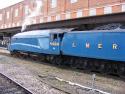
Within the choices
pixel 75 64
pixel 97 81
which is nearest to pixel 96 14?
pixel 75 64

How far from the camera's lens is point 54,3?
36031 mm

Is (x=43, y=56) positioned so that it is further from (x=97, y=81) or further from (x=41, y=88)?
(x=41, y=88)

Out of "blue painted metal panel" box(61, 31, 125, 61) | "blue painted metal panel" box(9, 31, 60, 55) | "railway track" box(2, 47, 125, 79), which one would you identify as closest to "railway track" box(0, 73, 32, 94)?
"blue painted metal panel" box(61, 31, 125, 61)

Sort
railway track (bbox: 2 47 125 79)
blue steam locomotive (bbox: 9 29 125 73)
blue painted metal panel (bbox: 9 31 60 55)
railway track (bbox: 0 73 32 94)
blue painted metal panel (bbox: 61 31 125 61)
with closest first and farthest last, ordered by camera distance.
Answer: railway track (bbox: 0 73 32 94) → blue painted metal panel (bbox: 61 31 125 61) → blue steam locomotive (bbox: 9 29 125 73) → railway track (bbox: 2 47 125 79) → blue painted metal panel (bbox: 9 31 60 55)

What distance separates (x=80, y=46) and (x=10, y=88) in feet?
28.5

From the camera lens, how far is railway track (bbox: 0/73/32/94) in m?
12.6

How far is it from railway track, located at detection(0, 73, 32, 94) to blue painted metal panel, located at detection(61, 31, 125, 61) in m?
5.90

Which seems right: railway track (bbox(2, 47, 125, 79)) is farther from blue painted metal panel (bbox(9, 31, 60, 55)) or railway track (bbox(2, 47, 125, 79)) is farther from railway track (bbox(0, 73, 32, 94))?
railway track (bbox(0, 73, 32, 94))

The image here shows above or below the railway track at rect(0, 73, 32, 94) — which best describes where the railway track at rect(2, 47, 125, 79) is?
above

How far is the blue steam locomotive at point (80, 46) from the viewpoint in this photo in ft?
59.0

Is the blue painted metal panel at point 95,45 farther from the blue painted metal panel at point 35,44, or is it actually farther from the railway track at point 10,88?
the railway track at point 10,88

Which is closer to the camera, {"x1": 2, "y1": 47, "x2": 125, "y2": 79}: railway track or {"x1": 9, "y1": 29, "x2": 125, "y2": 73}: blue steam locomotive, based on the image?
{"x1": 9, "y1": 29, "x2": 125, "y2": 73}: blue steam locomotive

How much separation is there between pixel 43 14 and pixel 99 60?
1881 centimetres

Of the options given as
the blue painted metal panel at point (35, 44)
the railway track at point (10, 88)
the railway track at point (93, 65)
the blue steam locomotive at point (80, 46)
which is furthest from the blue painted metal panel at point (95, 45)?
the railway track at point (10, 88)
